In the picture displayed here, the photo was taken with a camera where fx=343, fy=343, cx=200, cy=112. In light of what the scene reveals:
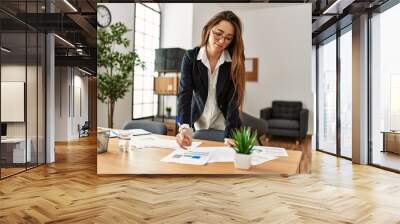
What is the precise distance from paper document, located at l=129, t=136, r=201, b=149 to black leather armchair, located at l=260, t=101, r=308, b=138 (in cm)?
77

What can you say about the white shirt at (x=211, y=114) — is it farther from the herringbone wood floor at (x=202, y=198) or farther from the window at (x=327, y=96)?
the window at (x=327, y=96)

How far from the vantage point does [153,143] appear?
141 inches

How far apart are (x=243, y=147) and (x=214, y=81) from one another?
739 mm

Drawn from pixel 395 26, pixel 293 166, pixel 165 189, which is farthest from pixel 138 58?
→ pixel 395 26

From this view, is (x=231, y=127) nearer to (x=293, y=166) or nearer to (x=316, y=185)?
(x=293, y=166)

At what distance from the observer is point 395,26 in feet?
15.1

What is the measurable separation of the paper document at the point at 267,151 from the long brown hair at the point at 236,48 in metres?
0.46

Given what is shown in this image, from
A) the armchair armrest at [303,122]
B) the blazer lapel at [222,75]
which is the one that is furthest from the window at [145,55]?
the armchair armrest at [303,122]

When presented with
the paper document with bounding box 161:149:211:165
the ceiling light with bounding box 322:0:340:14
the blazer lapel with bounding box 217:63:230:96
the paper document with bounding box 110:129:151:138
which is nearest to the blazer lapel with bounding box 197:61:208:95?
the blazer lapel with bounding box 217:63:230:96

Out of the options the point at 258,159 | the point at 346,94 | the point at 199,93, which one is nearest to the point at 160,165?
the point at 199,93

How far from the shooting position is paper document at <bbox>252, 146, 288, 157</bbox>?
3482 millimetres

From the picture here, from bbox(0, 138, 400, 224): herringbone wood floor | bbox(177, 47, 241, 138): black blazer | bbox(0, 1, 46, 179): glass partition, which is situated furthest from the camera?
bbox(0, 1, 46, 179): glass partition

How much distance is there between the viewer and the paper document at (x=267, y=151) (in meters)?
3.48

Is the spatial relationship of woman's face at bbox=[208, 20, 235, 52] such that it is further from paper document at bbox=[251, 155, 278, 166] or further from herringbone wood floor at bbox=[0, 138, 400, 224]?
herringbone wood floor at bbox=[0, 138, 400, 224]
